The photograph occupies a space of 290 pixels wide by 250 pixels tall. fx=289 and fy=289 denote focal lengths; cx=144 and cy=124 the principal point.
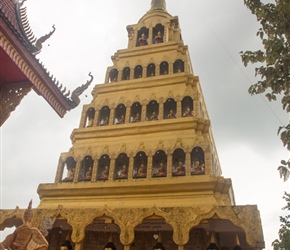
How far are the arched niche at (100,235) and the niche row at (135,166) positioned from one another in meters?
2.60

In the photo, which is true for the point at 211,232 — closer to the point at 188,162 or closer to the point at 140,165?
the point at 188,162

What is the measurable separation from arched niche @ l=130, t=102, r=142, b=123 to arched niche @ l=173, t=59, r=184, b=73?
4016 mm

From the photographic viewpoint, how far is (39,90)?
7.91 m

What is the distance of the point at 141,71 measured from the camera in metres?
21.4

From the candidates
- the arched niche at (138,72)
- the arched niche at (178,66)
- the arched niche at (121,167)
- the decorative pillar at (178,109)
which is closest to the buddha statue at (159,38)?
the arched niche at (178,66)

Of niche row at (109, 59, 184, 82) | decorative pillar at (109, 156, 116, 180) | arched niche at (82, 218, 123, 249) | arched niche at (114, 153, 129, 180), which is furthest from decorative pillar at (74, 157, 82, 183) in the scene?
niche row at (109, 59, 184, 82)

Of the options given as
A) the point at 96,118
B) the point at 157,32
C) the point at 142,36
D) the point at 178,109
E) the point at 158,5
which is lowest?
the point at 178,109

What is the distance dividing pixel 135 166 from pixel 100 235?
4160 millimetres

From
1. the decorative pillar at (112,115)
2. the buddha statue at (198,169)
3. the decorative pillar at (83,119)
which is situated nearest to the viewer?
the buddha statue at (198,169)

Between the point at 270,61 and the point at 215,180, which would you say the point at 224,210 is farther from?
the point at 270,61

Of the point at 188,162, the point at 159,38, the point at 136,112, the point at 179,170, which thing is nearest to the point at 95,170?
the point at 179,170

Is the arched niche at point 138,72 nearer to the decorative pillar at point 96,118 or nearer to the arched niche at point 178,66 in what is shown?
the arched niche at point 178,66

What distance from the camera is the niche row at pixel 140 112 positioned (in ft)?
58.5

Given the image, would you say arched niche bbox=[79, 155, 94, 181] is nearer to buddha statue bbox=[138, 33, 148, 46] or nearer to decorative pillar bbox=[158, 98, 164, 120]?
decorative pillar bbox=[158, 98, 164, 120]
